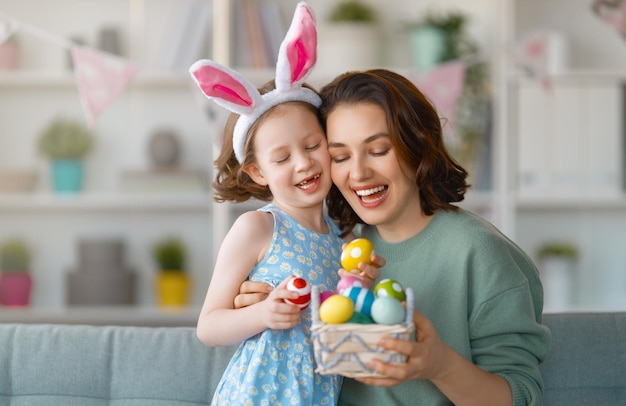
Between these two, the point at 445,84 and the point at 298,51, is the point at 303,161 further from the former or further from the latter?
the point at 445,84

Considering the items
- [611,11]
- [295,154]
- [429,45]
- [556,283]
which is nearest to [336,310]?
[295,154]

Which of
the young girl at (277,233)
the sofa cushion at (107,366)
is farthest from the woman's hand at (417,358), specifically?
the sofa cushion at (107,366)

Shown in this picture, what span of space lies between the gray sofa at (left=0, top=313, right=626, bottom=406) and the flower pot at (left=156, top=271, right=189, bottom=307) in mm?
2348

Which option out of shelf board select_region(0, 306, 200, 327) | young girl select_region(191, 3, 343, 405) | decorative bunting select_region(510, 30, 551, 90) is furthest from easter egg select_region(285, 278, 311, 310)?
decorative bunting select_region(510, 30, 551, 90)

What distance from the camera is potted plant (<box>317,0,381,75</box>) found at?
14.0ft

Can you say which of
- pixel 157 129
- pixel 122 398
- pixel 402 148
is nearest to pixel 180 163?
pixel 157 129

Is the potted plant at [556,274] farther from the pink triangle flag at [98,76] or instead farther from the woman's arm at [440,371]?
the woman's arm at [440,371]

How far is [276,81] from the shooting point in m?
1.67

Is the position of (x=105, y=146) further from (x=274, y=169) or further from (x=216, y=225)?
(x=274, y=169)

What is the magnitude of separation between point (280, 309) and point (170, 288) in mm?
2987

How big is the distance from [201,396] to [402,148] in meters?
0.69

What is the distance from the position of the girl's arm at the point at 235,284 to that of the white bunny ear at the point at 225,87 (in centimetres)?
19

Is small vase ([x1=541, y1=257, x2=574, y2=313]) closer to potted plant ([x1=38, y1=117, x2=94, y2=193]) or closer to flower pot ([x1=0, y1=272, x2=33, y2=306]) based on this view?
potted plant ([x1=38, y1=117, x2=94, y2=193])

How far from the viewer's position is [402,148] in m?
1.54
